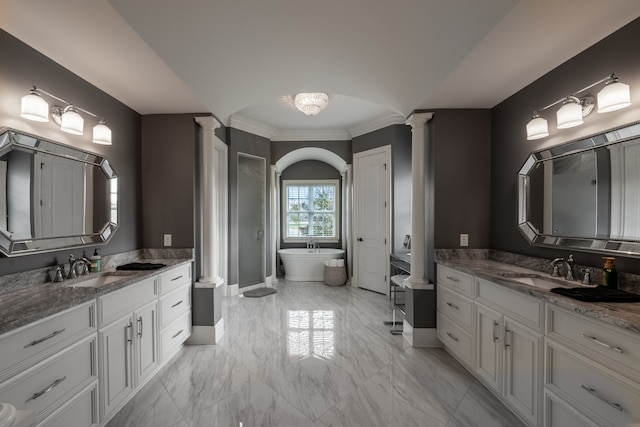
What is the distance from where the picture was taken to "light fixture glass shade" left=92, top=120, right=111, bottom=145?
7.18ft

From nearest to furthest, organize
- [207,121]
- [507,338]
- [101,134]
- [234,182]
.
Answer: [507,338] < [101,134] < [207,121] < [234,182]

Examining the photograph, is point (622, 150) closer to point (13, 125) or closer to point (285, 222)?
point (13, 125)

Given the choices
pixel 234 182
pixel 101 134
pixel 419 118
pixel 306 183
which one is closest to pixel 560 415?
pixel 419 118

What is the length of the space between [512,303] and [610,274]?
52 centimetres

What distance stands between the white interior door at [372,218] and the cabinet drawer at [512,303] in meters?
2.42

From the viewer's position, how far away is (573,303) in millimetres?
Result: 1380

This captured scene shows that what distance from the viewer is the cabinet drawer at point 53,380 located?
117 cm

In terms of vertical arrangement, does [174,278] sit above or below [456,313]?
above

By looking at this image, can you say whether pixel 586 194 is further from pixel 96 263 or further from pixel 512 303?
pixel 96 263

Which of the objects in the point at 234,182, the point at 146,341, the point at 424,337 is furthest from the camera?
the point at 234,182

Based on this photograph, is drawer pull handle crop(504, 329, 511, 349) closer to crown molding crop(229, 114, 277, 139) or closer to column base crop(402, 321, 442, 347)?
column base crop(402, 321, 442, 347)

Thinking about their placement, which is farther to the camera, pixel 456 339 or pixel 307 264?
pixel 307 264

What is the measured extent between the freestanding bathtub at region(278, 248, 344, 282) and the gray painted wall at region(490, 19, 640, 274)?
3.34 meters

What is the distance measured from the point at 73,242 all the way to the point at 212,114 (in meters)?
1.67
